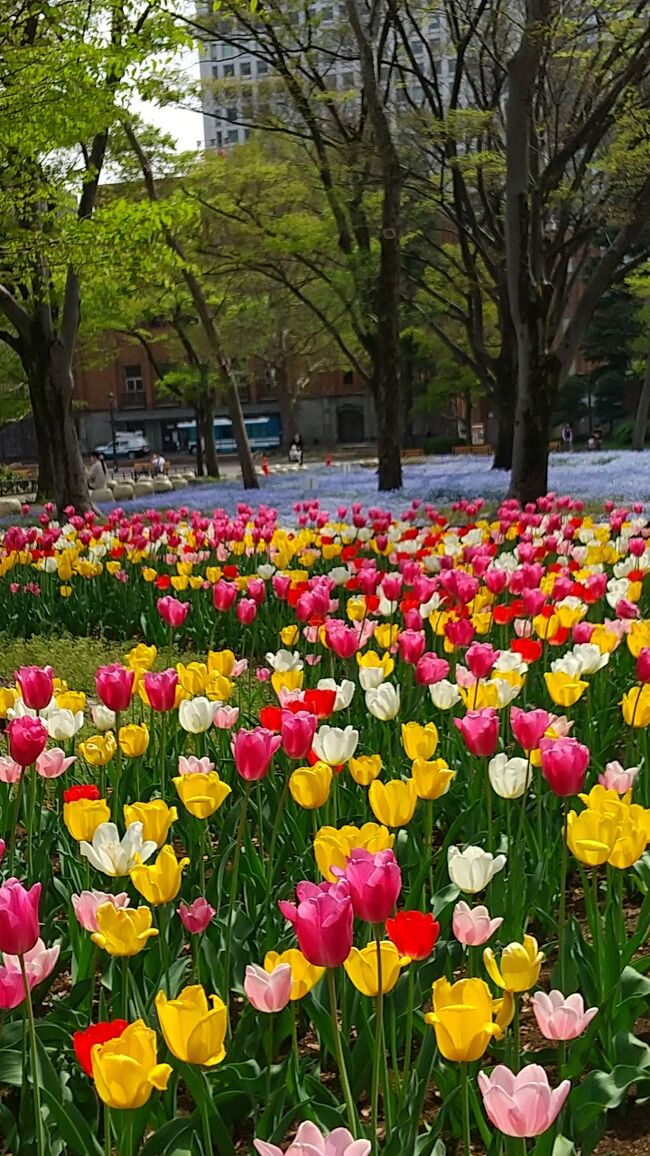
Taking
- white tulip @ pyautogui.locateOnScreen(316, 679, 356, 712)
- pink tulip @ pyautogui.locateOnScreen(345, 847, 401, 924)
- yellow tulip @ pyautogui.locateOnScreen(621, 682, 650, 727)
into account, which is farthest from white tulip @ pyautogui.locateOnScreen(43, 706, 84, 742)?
pink tulip @ pyautogui.locateOnScreen(345, 847, 401, 924)

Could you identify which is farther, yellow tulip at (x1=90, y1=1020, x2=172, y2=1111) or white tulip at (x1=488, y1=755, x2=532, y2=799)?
white tulip at (x1=488, y1=755, x2=532, y2=799)

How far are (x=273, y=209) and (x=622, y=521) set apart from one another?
62.8 ft

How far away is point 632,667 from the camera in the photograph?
4941 mm

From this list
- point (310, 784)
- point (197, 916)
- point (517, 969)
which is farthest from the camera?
point (310, 784)

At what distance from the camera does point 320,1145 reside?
1.22 metres

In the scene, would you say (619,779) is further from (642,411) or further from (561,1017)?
(642,411)

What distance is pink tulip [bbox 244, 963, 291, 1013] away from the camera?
5.30ft

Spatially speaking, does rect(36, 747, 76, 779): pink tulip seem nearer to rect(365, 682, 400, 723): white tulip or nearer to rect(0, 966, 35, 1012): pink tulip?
rect(365, 682, 400, 723): white tulip

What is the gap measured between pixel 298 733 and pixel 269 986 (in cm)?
91

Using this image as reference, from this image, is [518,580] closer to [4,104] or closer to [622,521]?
[622,521]

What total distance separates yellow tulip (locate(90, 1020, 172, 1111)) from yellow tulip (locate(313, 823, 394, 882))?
61cm

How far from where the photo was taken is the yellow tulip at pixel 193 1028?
146cm

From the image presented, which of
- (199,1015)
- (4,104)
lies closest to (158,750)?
(199,1015)

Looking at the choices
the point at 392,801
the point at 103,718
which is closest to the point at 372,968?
the point at 392,801
